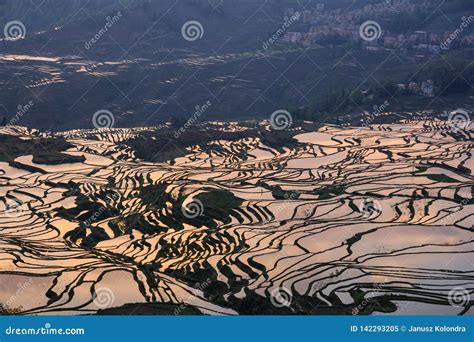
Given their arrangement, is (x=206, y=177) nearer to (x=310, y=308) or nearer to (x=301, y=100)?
(x=310, y=308)

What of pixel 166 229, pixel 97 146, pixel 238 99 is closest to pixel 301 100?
pixel 238 99

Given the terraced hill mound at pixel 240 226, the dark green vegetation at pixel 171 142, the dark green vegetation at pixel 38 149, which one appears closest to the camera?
the terraced hill mound at pixel 240 226

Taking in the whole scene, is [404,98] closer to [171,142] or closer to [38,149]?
[171,142]

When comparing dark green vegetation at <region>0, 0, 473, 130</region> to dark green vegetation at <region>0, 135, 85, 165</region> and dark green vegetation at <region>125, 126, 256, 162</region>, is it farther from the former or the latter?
dark green vegetation at <region>0, 135, 85, 165</region>

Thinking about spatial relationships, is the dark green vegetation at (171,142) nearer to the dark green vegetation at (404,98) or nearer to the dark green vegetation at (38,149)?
the dark green vegetation at (38,149)

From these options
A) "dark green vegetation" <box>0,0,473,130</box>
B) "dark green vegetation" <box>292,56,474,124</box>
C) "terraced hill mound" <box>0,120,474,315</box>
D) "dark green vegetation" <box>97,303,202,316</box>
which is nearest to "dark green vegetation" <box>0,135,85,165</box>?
"terraced hill mound" <box>0,120,474,315</box>

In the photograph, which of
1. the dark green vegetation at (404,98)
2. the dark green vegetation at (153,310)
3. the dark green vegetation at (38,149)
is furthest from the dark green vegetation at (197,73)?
the dark green vegetation at (153,310)

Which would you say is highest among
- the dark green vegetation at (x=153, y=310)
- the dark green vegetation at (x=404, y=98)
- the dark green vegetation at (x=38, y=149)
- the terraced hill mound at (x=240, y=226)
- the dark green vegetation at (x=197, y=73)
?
the dark green vegetation at (x=197, y=73)

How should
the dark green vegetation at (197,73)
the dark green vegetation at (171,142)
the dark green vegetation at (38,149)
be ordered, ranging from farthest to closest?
the dark green vegetation at (197,73) → the dark green vegetation at (171,142) → the dark green vegetation at (38,149)

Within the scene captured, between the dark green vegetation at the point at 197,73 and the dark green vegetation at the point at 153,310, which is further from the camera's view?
the dark green vegetation at the point at 197,73
